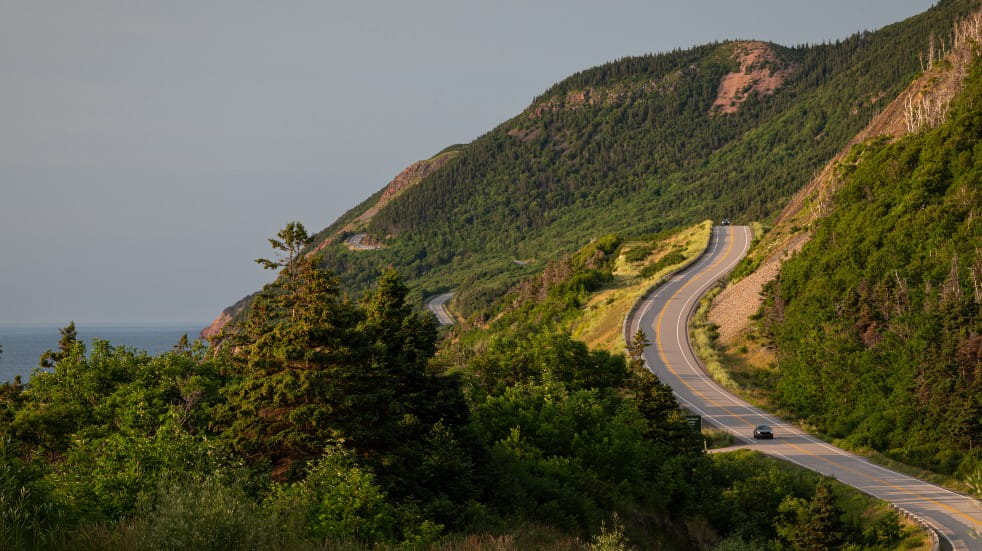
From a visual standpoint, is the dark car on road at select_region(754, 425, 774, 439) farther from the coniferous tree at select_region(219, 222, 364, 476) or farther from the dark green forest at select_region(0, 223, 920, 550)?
the coniferous tree at select_region(219, 222, 364, 476)

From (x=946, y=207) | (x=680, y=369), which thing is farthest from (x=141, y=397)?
(x=946, y=207)

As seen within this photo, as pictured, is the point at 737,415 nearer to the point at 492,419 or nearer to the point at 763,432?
the point at 763,432

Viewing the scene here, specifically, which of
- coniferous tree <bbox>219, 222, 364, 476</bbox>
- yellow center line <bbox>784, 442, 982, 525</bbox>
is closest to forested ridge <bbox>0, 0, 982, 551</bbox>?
coniferous tree <bbox>219, 222, 364, 476</bbox>

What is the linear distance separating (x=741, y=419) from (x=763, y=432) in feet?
13.8

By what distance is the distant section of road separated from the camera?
5673 inches

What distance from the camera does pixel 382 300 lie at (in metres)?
26.5

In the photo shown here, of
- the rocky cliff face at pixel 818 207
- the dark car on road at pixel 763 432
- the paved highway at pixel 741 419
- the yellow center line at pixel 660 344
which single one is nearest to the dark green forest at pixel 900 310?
the paved highway at pixel 741 419

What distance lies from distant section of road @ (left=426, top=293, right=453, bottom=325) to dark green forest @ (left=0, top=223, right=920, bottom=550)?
98039 mm

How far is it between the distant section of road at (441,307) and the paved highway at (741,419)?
5671 cm

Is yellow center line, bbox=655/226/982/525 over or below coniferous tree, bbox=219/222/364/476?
below

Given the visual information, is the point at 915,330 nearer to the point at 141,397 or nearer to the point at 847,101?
the point at 141,397

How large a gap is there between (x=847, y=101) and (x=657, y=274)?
125 m

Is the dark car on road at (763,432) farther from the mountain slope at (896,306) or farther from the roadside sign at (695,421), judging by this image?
the mountain slope at (896,306)

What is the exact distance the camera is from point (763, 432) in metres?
49.1
